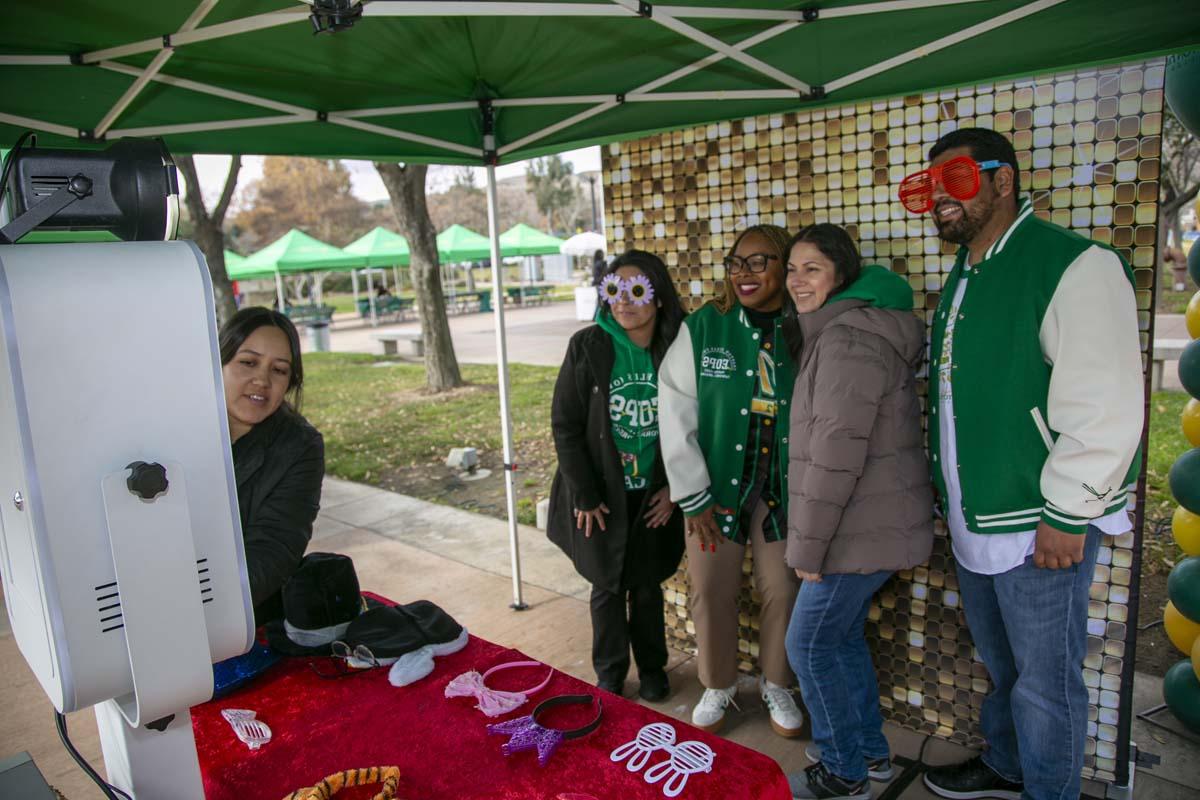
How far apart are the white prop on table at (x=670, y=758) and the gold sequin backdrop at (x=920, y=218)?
1.75 meters

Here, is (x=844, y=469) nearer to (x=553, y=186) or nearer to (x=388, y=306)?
(x=388, y=306)

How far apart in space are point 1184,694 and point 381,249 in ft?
62.6

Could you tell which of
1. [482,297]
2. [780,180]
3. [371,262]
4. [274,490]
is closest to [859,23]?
[780,180]

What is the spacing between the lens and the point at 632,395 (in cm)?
288

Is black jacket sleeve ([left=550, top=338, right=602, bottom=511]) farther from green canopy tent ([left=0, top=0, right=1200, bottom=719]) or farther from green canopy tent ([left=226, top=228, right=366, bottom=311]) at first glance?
green canopy tent ([left=226, top=228, right=366, bottom=311])

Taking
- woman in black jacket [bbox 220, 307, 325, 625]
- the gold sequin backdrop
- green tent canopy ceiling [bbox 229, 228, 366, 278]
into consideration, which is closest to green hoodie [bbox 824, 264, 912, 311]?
the gold sequin backdrop

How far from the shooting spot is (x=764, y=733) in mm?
2881

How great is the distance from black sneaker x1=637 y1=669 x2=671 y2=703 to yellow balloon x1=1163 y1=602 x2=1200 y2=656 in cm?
181

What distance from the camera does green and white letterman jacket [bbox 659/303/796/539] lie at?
8.71 ft

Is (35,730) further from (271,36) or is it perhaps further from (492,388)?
(492,388)

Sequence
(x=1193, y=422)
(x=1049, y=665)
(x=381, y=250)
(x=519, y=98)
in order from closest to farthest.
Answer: (x=1049, y=665) → (x=1193, y=422) → (x=519, y=98) → (x=381, y=250)

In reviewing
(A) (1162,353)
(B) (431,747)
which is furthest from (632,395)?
(A) (1162,353)

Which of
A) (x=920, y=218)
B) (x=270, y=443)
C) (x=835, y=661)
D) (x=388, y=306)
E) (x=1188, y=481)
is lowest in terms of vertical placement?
(x=835, y=661)

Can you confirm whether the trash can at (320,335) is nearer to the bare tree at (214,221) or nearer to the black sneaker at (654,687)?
the bare tree at (214,221)
